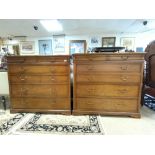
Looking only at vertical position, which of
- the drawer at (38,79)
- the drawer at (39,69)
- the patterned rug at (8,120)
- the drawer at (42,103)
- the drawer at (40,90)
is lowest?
the patterned rug at (8,120)

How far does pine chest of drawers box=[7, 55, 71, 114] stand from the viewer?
186 centimetres

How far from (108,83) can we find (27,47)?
1541mm

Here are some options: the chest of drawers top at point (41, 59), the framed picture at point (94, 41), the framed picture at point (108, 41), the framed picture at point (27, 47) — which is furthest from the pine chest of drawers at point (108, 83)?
the framed picture at point (108, 41)

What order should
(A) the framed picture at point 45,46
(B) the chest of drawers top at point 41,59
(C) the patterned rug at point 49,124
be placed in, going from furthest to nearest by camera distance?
1. (A) the framed picture at point 45,46
2. (B) the chest of drawers top at point 41,59
3. (C) the patterned rug at point 49,124

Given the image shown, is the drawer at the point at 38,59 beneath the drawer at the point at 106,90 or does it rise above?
above

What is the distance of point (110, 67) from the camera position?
5.87ft

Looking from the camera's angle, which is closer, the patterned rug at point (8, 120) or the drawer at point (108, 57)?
the patterned rug at point (8, 120)

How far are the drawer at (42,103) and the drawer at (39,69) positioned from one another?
1.26 ft

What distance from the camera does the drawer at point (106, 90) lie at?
1.81 m

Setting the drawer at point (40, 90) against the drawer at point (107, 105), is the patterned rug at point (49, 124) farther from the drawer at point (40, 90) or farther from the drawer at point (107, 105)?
the drawer at point (40, 90)

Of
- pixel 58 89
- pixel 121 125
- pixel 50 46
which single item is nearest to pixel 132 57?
pixel 121 125

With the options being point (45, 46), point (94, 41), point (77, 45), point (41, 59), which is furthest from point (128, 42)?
point (41, 59)
